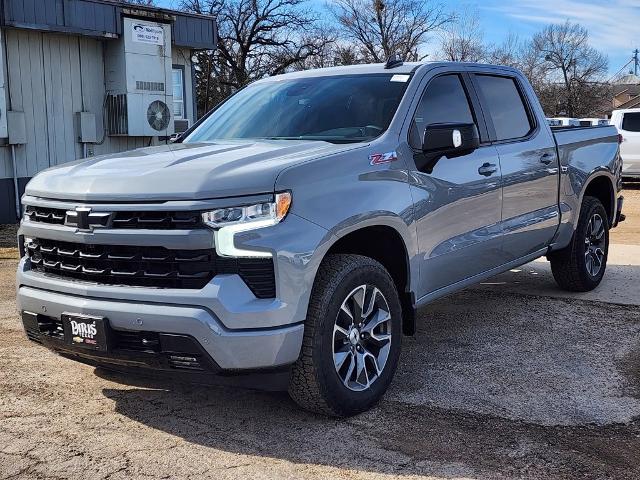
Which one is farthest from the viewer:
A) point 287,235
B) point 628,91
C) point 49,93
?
point 628,91

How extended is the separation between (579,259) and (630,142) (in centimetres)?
1257

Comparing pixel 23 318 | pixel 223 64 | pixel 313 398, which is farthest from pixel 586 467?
pixel 223 64

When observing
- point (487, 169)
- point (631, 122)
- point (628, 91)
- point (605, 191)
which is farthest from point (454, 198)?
point (628, 91)

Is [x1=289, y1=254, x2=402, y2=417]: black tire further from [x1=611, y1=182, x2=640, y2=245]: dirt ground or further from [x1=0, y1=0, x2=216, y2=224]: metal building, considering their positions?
[x1=0, y1=0, x2=216, y2=224]: metal building

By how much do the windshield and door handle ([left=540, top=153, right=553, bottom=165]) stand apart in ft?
5.09

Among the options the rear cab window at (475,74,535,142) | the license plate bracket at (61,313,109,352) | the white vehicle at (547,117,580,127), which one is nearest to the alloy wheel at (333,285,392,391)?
the license plate bracket at (61,313,109,352)

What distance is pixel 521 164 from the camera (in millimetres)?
5543

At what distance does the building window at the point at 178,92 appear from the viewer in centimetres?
1588

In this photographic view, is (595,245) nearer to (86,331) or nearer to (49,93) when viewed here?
(86,331)

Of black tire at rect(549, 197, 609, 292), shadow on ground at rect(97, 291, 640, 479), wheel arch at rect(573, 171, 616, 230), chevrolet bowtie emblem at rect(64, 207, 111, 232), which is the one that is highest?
chevrolet bowtie emblem at rect(64, 207, 111, 232)

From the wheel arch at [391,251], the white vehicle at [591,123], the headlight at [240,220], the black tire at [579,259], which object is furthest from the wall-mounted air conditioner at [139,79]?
the headlight at [240,220]

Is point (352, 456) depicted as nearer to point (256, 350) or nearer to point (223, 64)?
point (256, 350)

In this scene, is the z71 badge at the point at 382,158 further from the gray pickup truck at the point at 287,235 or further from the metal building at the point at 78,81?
the metal building at the point at 78,81

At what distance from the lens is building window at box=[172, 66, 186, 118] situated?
1588cm
